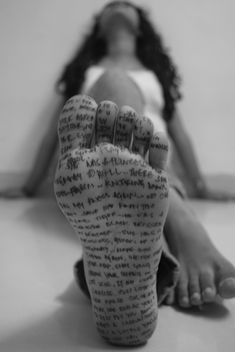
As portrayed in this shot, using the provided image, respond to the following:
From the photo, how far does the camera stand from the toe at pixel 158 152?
1.59 feet

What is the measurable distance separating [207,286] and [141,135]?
248 mm

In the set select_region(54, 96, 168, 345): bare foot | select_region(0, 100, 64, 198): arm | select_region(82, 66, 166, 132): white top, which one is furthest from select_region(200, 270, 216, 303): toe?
select_region(0, 100, 64, 198): arm

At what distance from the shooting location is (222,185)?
139cm

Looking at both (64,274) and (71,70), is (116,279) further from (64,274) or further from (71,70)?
(71,70)

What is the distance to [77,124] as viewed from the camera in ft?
1.60

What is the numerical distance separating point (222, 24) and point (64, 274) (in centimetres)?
107

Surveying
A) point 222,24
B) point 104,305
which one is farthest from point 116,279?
point 222,24

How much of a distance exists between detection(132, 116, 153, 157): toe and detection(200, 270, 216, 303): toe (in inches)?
8.7

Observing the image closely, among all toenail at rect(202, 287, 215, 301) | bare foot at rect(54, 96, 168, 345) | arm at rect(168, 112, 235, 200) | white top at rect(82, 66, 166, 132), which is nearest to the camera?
bare foot at rect(54, 96, 168, 345)

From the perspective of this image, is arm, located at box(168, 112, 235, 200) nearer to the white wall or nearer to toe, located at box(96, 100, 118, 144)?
the white wall

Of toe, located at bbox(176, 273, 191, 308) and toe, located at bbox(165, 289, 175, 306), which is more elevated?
toe, located at bbox(176, 273, 191, 308)

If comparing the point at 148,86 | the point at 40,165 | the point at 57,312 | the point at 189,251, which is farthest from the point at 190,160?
the point at 57,312

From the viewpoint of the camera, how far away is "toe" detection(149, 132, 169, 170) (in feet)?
1.59

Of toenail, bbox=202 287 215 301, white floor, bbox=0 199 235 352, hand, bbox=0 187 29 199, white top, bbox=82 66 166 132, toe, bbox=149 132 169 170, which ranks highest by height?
toe, bbox=149 132 169 170
